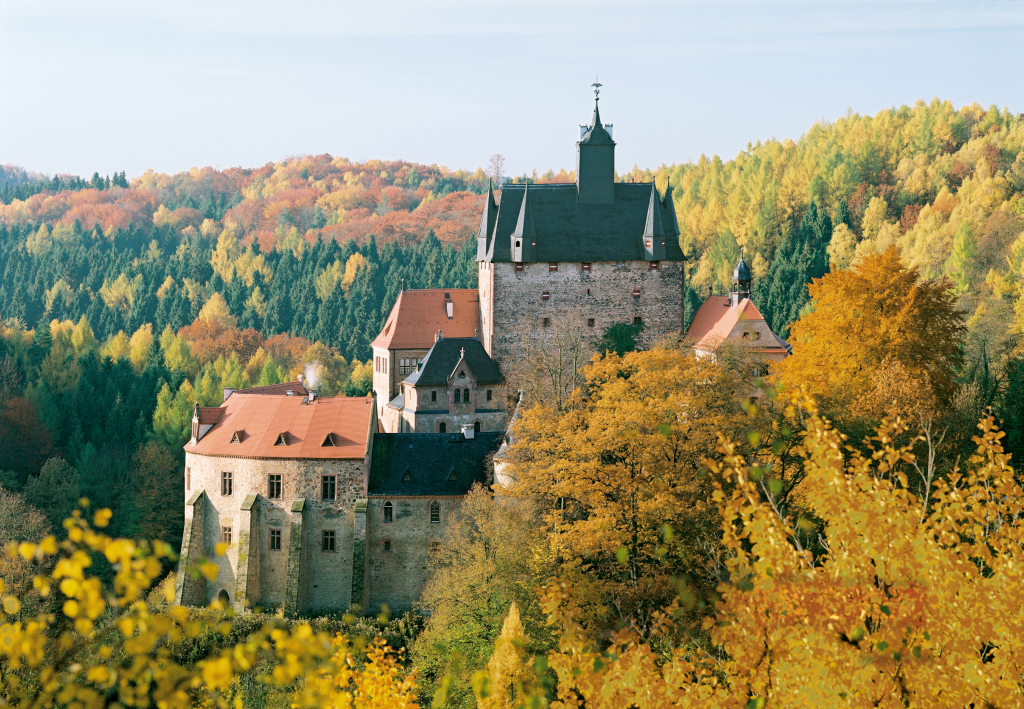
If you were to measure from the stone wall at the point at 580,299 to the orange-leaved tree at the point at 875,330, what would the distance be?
13601 mm

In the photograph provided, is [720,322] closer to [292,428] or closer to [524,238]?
[524,238]

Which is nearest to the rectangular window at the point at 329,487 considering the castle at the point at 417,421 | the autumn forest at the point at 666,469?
the castle at the point at 417,421

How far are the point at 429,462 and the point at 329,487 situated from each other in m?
3.99

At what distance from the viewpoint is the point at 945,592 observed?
1279 centimetres

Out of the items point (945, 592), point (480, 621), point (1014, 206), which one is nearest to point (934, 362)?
point (480, 621)

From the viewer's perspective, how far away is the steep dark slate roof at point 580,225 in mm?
48500

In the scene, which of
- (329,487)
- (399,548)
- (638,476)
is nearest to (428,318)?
(329,487)

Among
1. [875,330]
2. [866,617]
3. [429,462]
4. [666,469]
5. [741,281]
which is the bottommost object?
[429,462]

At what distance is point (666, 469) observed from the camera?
31.5 m

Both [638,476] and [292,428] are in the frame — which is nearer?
[638,476]

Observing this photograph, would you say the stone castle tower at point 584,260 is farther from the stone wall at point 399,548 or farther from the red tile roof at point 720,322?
the stone wall at point 399,548

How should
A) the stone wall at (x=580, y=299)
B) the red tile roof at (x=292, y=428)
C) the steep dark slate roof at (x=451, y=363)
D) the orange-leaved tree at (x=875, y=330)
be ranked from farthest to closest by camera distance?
the stone wall at (x=580, y=299)
the steep dark slate roof at (x=451, y=363)
the red tile roof at (x=292, y=428)
the orange-leaved tree at (x=875, y=330)

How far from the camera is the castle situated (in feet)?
135

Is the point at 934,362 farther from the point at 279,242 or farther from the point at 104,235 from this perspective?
the point at 104,235
